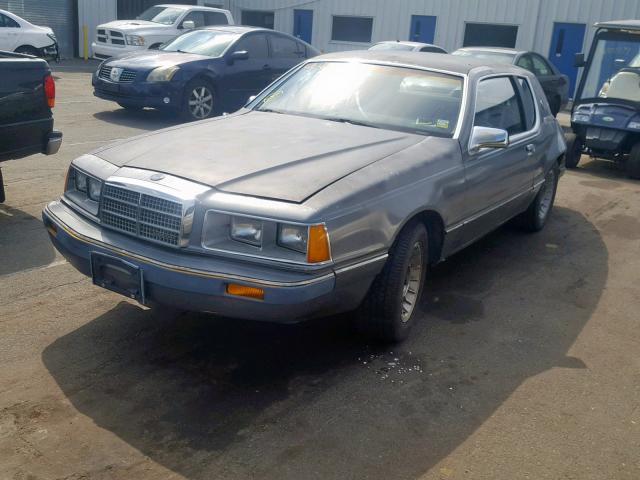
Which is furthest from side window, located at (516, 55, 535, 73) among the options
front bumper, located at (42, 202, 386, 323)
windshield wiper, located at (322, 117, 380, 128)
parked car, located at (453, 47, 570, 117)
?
front bumper, located at (42, 202, 386, 323)

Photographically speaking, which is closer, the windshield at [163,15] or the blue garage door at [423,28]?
the windshield at [163,15]

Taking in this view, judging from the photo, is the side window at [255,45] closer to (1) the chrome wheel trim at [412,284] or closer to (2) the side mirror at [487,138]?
(2) the side mirror at [487,138]

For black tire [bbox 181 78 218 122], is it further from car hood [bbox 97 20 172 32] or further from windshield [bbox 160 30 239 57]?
car hood [bbox 97 20 172 32]

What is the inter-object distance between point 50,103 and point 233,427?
164 inches

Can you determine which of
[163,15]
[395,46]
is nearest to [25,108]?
[395,46]

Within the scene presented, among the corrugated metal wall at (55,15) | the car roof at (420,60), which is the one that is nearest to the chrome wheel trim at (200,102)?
the car roof at (420,60)

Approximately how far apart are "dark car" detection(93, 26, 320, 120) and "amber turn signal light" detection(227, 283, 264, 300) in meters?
8.37

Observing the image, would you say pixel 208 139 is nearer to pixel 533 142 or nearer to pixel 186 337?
pixel 186 337

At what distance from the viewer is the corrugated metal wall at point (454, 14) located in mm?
19531

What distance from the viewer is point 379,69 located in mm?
5242

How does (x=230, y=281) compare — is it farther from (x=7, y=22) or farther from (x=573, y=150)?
(x=7, y=22)

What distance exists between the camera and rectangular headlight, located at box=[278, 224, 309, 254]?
3.44m

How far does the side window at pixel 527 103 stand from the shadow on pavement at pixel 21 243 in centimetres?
406

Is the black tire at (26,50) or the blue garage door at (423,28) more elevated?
the blue garage door at (423,28)
